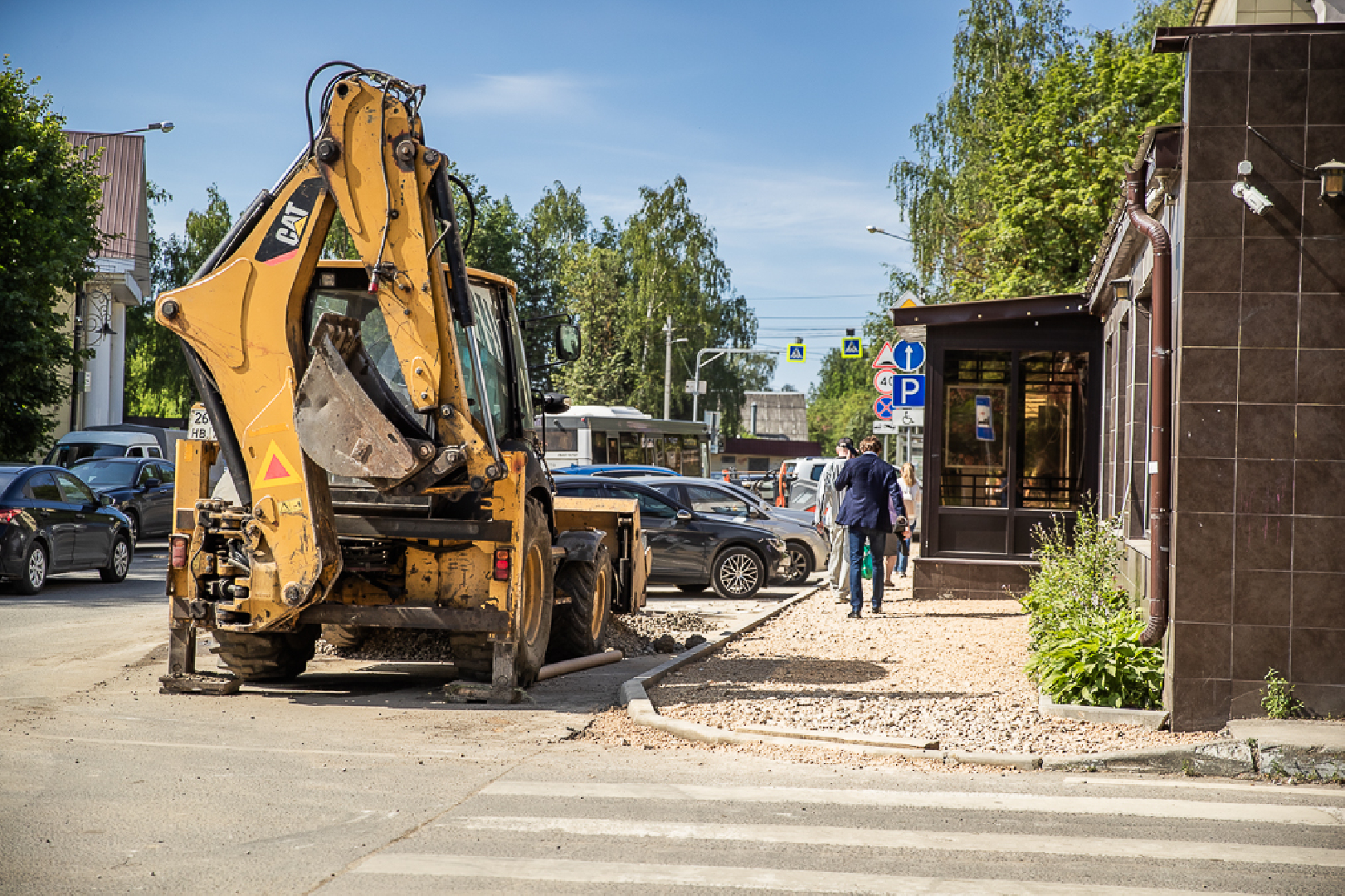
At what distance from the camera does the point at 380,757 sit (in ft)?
23.0

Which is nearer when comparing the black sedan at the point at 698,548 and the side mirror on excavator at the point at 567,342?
the side mirror on excavator at the point at 567,342

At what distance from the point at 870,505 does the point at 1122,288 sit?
4161 millimetres

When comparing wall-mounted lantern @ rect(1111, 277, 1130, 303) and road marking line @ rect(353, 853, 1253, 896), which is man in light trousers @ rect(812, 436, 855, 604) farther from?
road marking line @ rect(353, 853, 1253, 896)

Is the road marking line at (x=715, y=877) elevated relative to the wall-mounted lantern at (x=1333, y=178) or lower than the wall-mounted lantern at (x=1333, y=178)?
lower

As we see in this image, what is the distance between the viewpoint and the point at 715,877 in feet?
16.0

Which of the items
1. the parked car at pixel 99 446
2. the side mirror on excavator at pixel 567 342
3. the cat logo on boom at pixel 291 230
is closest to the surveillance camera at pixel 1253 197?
the side mirror on excavator at pixel 567 342

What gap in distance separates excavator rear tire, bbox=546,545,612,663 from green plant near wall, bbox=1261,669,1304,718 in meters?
4.96

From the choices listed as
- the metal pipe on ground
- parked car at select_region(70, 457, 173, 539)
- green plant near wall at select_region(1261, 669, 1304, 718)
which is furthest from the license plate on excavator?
parked car at select_region(70, 457, 173, 539)

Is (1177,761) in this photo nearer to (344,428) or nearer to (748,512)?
(344,428)

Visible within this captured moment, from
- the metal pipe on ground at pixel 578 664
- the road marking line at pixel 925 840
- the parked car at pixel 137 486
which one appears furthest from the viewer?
the parked car at pixel 137 486

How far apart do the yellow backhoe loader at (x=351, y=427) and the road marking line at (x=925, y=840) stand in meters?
3.04

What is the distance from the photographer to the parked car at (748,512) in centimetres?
1854

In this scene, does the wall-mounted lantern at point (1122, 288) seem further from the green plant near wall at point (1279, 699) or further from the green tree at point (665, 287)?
the green tree at point (665, 287)

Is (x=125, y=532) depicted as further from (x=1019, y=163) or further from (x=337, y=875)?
(x=1019, y=163)
